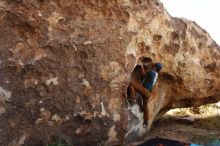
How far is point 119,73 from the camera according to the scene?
7.84 m

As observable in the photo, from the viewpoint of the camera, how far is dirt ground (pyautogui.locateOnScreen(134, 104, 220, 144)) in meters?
9.15

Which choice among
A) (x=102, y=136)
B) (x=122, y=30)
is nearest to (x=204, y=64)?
(x=122, y=30)

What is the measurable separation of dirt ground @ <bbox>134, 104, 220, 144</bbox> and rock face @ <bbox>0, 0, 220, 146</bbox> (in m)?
0.87

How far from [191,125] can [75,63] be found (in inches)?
170

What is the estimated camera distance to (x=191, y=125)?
10523 mm

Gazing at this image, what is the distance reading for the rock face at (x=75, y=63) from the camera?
6.88 meters

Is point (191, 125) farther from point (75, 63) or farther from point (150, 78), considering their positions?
point (75, 63)

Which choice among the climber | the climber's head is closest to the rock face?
the climber's head

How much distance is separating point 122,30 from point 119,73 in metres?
0.79

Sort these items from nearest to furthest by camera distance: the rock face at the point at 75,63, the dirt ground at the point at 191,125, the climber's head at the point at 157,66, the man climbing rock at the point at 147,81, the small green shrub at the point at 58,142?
the rock face at the point at 75,63 → the small green shrub at the point at 58,142 → the man climbing rock at the point at 147,81 → the climber's head at the point at 157,66 → the dirt ground at the point at 191,125

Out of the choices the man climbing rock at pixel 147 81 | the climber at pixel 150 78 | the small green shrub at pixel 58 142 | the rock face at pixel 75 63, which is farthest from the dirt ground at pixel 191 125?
the small green shrub at pixel 58 142

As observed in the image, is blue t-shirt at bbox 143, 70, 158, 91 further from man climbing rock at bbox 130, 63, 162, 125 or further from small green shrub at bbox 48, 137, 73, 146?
small green shrub at bbox 48, 137, 73, 146

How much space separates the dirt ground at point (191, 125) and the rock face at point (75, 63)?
34.3 inches

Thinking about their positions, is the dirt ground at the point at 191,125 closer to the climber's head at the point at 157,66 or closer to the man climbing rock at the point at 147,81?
the man climbing rock at the point at 147,81
